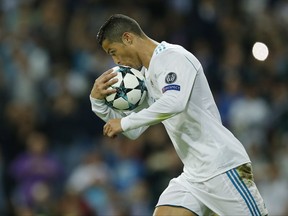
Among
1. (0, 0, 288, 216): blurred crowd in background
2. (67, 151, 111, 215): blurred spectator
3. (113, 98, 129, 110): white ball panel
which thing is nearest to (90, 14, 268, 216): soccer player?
(113, 98, 129, 110): white ball panel

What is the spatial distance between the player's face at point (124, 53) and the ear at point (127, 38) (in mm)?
22

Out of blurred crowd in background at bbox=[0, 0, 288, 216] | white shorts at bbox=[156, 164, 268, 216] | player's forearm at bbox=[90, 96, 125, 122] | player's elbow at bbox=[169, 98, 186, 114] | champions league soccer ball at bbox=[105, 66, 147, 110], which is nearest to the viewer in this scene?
player's elbow at bbox=[169, 98, 186, 114]

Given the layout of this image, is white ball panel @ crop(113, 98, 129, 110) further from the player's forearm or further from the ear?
the ear

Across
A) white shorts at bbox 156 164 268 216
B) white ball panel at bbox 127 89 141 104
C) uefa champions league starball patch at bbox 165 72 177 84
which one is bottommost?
white shorts at bbox 156 164 268 216

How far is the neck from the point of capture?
636cm

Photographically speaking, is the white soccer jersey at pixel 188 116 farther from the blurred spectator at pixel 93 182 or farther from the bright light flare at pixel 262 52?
the blurred spectator at pixel 93 182

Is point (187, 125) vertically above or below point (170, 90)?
below

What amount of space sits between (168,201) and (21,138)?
5.84 meters

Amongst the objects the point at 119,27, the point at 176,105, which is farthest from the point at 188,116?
the point at 119,27

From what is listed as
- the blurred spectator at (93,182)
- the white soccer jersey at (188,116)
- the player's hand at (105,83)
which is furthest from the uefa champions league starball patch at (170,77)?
the blurred spectator at (93,182)

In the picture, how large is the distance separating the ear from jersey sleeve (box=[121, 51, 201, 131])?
0.35 metres

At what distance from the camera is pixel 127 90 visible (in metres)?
6.50

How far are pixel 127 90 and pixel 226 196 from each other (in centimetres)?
107

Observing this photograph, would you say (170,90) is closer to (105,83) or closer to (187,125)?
(187,125)
